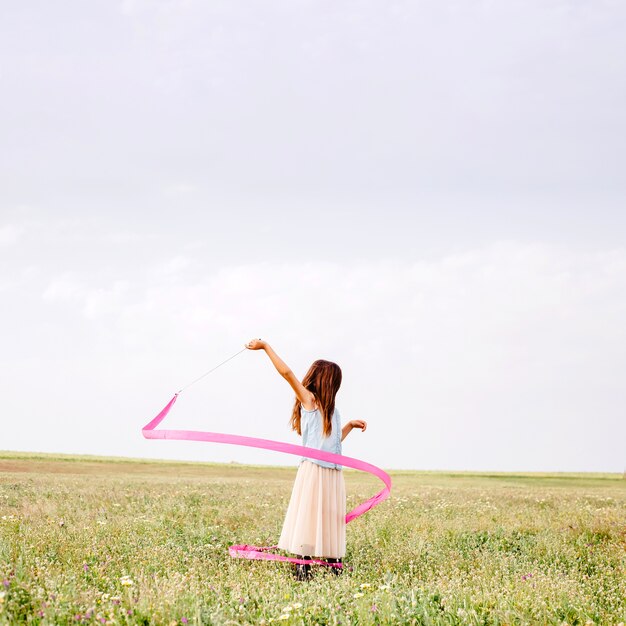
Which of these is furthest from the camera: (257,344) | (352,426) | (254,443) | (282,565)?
(352,426)

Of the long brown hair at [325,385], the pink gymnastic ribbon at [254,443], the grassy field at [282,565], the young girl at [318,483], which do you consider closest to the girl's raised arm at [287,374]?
the young girl at [318,483]

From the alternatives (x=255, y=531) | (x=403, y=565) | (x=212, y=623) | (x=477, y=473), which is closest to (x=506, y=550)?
(x=403, y=565)

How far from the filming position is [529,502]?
55.9 ft

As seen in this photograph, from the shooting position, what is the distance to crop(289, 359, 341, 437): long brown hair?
8.95 metres

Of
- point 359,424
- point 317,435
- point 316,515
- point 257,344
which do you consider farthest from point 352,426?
point 257,344

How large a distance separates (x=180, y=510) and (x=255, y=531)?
2246 millimetres

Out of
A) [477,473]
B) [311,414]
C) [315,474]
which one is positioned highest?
[311,414]

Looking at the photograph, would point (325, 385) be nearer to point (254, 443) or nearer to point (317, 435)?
point (317, 435)

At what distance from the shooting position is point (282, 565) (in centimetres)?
915

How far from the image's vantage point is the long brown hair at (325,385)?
8.95m

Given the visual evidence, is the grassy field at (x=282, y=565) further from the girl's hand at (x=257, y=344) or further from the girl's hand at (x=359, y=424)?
the girl's hand at (x=257, y=344)

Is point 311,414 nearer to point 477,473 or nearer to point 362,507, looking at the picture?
point 362,507

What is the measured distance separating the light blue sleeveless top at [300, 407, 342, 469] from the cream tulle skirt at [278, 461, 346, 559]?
0.18 m

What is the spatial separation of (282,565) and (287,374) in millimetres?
2567
